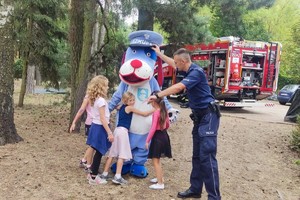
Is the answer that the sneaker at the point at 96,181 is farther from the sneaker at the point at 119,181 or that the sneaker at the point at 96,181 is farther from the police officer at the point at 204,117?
the police officer at the point at 204,117

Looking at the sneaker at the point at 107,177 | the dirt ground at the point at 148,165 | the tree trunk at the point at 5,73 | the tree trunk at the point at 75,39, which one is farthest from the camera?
the tree trunk at the point at 75,39

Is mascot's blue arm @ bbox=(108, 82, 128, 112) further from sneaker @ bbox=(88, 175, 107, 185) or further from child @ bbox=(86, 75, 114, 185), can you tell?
sneaker @ bbox=(88, 175, 107, 185)

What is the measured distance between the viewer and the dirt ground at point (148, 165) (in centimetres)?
512

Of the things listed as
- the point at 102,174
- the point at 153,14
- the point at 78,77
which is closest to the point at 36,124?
the point at 78,77

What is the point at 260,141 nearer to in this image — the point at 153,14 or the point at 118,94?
the point at 153,14

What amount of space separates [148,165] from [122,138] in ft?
4.46

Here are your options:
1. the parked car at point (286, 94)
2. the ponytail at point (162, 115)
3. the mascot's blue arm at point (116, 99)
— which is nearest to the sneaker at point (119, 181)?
the ponytail at point (162, 115)

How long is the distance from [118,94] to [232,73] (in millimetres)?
11320

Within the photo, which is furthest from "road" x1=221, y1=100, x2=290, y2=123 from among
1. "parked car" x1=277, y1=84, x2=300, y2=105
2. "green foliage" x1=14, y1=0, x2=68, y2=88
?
"green foliage" x1=14, y1=0, x2=68, y2=88

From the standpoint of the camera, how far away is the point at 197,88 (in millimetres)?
4797

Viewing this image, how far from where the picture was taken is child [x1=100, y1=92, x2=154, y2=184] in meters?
5.43

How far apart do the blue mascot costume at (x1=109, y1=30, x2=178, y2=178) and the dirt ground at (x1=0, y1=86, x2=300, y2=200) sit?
30 cm

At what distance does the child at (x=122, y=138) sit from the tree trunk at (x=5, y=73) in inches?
90.2

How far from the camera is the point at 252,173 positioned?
6.94 meters
